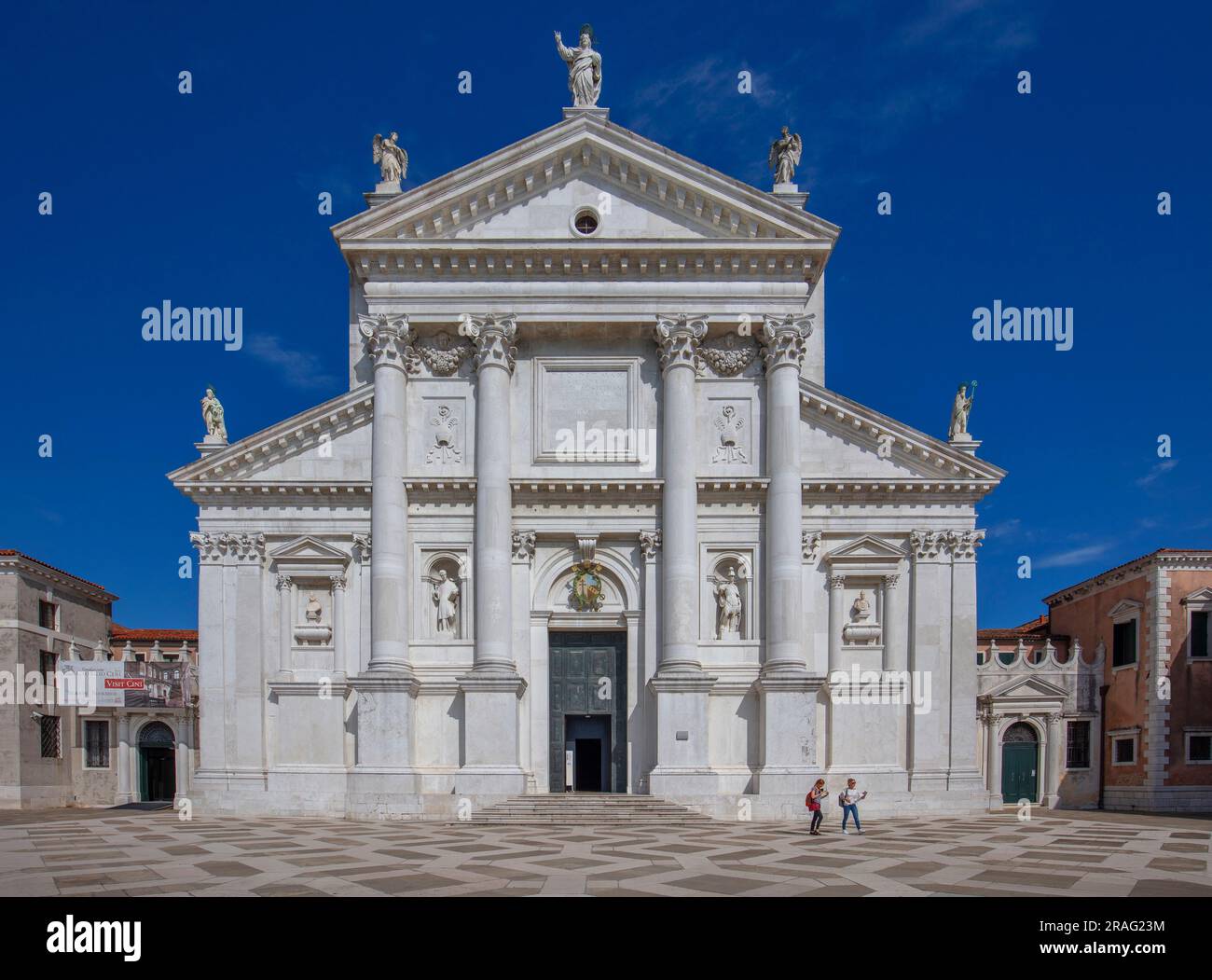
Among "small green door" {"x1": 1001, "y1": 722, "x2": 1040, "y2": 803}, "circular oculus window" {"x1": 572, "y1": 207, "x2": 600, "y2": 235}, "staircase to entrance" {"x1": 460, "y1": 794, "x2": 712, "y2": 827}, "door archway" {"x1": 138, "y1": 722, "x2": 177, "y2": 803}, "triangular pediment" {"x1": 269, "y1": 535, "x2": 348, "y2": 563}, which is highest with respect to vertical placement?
"circular oculus window" {"x1": 572, "y1": 207, "x2": 600, "y2": 235}

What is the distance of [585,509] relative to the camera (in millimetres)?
33312

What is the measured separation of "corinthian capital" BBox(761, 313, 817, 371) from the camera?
3278 cm

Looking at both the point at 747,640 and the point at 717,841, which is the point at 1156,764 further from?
the point at 717,841

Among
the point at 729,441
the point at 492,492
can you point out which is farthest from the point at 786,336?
the point at 492,492

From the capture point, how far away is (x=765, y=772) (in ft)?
99.7

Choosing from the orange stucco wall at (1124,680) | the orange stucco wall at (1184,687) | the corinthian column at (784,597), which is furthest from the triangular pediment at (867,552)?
the orange stucco wall at (1184,687)

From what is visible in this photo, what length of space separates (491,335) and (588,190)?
609 cm

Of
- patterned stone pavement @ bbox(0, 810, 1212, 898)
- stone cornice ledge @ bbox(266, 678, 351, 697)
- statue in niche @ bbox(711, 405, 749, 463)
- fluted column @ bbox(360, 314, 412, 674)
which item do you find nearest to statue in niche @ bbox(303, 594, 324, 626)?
stone cornice ledge @ bbox(266, 678, 351, 697)

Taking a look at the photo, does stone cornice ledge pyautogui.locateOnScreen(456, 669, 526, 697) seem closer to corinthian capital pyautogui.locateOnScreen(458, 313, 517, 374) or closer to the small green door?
corinthian capital pyautogui.locateOnScreen(458, 313, 517, 374)

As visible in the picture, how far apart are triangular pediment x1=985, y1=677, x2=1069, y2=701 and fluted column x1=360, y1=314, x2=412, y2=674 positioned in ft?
76.6

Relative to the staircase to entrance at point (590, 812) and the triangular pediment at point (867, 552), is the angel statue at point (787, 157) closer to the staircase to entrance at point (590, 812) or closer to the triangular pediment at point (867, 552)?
the triangular pediment at point (867, 552)

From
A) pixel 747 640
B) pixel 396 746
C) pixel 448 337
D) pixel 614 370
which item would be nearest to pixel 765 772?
pixel 747 640

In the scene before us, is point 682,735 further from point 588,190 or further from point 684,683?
point 588,190

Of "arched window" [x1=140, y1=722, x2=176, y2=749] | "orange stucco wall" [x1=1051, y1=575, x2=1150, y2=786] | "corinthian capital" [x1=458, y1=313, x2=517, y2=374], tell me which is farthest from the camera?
"arched window" [x1=140, y1=722, x2=176, y2=749]
